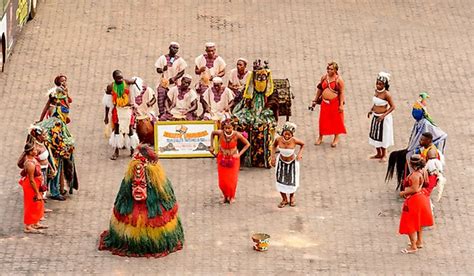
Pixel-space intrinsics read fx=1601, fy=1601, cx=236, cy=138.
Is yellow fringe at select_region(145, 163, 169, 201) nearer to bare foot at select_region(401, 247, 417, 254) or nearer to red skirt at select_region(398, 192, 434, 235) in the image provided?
red skirt at select_region(398, 192, 434, 235)

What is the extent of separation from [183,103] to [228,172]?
9.29ft

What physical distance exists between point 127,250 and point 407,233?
4410 mm

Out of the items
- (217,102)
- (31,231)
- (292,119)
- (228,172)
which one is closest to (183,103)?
(217,102)

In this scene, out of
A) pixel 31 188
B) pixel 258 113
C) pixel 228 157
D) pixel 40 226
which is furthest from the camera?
pixel 258 113

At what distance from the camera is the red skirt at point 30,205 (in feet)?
83.2

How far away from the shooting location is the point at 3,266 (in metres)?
24.7

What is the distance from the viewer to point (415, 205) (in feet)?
82.5

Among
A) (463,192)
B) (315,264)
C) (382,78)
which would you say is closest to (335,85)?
(382,78)

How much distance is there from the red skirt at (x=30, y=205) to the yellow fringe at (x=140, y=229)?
137cm

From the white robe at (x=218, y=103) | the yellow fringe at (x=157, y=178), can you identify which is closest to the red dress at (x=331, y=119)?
the white robe at (x=218, y=103)

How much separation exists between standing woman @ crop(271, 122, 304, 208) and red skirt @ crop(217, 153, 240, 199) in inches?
27.5

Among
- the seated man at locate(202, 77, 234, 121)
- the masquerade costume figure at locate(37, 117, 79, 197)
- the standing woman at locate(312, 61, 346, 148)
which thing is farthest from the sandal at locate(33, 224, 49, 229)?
the standing woman at locate(312, 61, 346, 148)

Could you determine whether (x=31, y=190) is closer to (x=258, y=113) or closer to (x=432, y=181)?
(x=258, y=113)

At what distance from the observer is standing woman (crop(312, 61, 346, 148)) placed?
29.1m
